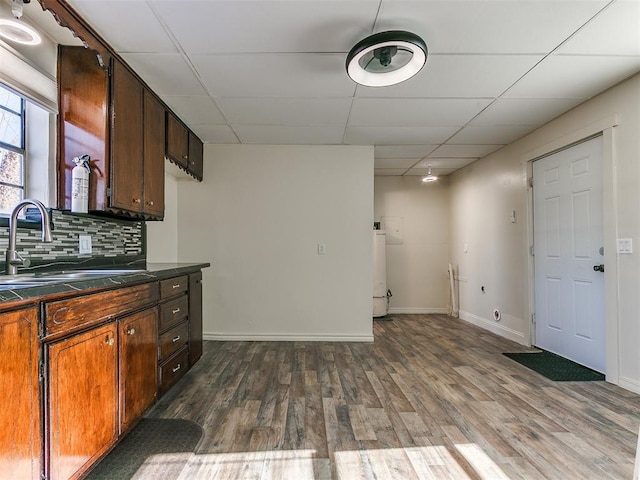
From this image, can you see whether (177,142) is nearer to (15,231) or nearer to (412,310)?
(15,231)

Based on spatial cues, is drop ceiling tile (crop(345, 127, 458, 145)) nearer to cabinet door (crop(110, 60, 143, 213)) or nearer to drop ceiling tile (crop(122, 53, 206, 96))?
drop ceiling tile (crop(122, 53, 206, 96))

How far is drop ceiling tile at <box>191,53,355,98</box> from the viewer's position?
7.18ft

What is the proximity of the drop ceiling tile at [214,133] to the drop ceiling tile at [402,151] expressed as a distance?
167 cm

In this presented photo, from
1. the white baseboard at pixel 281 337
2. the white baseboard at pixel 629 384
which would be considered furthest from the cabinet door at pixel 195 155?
the white baseboard at pixel 629 384

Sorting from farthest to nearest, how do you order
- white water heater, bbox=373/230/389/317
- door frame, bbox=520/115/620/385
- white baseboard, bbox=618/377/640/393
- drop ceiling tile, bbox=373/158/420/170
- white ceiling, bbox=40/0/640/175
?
white water heater, bbox=373/230/389/317
drop ceiling tile, bbox=373/158/420/170
door frame, bbox=520/115/620/385
white baseboard, bbox=618/377/640/393
white ceiling, bbox=40/0/640/175

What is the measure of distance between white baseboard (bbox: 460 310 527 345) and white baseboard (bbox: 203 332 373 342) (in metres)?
1.59

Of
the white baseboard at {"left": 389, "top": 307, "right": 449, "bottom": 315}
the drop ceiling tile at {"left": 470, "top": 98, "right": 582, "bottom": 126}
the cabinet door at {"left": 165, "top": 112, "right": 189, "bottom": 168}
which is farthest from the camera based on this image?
the white baseboard at {"left": 389, "top": 307, "right": 449, "bottom": 315}

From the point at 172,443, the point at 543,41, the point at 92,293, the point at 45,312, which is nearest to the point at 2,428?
the point at 45,312

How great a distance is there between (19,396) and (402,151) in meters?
4.01

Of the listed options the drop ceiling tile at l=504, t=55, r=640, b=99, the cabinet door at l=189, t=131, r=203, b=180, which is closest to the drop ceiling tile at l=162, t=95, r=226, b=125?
the cabinet door at l=189, t=131, r=203, b=180

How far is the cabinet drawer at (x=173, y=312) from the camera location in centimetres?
221

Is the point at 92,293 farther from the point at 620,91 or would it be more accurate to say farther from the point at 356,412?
the point at 620,91

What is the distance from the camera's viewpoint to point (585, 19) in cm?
182

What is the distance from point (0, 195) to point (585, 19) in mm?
3192
